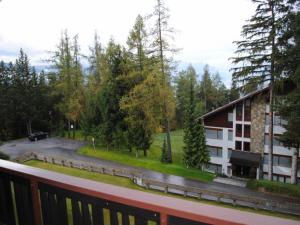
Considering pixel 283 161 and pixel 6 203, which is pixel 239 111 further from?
pixel 6 203

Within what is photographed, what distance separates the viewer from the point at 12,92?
23344 mm

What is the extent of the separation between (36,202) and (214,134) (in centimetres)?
1694

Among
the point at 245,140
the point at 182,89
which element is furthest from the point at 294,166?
the point at 182,89

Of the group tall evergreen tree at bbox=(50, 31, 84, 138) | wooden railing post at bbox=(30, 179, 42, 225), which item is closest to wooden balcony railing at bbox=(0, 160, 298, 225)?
wooden railing post at bbox=(30, 179, 42, 225)

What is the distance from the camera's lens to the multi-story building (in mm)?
15750

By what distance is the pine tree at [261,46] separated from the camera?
11.5 m

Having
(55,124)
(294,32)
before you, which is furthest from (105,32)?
(294,32)

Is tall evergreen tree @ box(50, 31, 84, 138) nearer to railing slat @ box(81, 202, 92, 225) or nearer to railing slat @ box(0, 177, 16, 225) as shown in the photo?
railing slat @ box(0, 177, 16, 225)

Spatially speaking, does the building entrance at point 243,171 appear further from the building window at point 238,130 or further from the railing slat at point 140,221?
the railing slat at point 140,221

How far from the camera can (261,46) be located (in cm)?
1180

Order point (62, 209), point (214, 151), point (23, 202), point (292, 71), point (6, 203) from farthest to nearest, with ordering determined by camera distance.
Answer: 1. point (214, 151)
2. point (292, 71)
3. point (6, 203)
4. point (23, 202)
5. point (62, 209)

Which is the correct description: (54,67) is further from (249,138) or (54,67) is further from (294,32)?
(294,32)

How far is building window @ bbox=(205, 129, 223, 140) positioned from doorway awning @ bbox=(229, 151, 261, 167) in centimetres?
140

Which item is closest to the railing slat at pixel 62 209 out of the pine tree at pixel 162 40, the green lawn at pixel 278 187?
the green lawn at pixel 278 187
